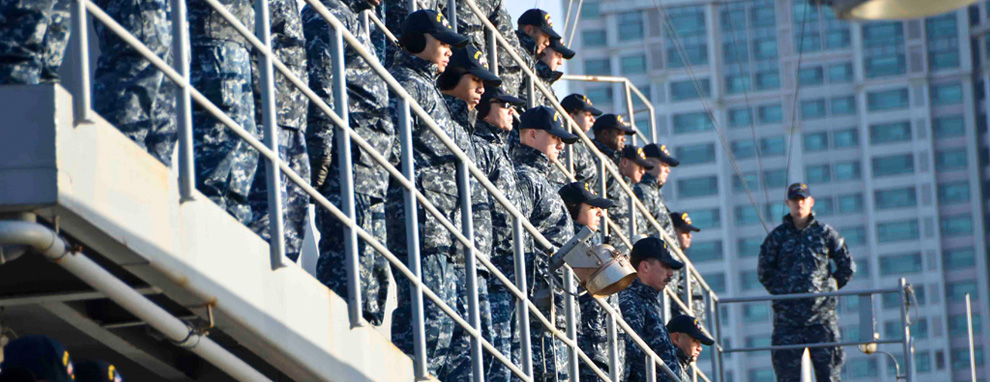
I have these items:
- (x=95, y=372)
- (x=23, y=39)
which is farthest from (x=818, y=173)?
(x=23, y=39)

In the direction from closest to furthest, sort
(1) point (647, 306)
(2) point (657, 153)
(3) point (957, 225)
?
1. (1) point (647, 306)
2. (2) point (657, 153)
3. (3) point (957, 225)

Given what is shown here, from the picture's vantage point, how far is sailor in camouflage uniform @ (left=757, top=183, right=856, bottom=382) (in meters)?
10.0

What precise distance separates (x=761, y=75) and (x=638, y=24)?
7.10 metres

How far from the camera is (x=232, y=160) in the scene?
4.32 meters

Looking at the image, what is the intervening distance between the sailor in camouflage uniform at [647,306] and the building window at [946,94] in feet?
223

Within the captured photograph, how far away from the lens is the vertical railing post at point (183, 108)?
3814mm

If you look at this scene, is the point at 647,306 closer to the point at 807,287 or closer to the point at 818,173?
the point at 807,287

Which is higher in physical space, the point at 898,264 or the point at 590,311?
the point at 898,264

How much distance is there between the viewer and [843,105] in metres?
77.9

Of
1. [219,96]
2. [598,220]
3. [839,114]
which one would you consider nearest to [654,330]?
[598,220]

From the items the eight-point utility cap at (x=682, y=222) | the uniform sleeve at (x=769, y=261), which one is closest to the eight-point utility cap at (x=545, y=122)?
the uniform sleeve at (x=769, y=261)

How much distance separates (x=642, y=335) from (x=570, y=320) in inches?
75.7

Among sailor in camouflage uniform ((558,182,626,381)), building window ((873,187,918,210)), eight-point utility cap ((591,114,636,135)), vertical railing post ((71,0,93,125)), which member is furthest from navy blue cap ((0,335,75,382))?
building window ((873,187,918,210))

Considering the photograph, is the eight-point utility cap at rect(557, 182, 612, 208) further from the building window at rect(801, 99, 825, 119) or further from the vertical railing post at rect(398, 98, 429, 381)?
the building window at rect(801, 99, 825, 119)
